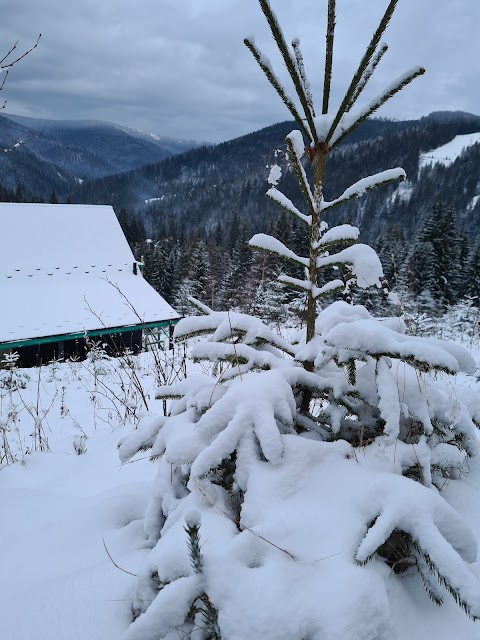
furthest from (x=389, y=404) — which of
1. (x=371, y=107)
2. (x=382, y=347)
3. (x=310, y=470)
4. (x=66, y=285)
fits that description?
(x=66, y=285)

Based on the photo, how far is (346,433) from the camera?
1.84m

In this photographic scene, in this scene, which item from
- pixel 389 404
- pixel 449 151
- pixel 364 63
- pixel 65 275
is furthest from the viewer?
pixel 449 151

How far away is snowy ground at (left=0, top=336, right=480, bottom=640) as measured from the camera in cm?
128

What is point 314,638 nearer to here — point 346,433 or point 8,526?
point 346,433

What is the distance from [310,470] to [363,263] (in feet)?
2.84

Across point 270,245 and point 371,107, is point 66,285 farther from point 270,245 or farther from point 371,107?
point 371,107

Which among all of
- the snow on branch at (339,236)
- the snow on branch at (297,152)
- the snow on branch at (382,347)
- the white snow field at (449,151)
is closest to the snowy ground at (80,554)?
the snow on branch at (382,347)

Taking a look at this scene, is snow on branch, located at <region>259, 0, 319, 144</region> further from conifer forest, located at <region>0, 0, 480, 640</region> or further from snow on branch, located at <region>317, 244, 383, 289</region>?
snow on branch, located at <region>317, 244, 383, 289</region>

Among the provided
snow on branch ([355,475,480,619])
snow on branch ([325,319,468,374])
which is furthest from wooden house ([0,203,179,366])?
snow on branch ([355,475,480,619])

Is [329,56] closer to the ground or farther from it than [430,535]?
farther from it

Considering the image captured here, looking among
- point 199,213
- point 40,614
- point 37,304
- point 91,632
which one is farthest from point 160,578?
point 199,213

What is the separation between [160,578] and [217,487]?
15.8 inches

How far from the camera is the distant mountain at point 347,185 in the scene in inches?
3937

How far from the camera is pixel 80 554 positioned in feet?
5.75
